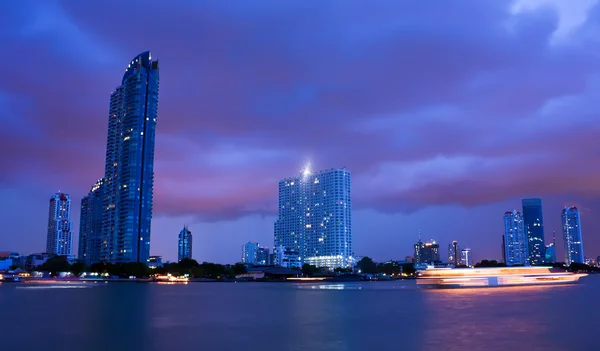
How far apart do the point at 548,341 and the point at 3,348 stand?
136ft

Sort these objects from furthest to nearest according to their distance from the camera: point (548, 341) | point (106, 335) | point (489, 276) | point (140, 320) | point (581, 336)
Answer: point (489, 276), point (140, 320), point (106, 335), point (581, 336), point (548, 341)

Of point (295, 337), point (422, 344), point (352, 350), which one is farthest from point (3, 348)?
point (422, 344)

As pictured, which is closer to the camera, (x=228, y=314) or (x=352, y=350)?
(x=352, y=350)

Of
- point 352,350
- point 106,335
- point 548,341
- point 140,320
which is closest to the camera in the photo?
point 352,350

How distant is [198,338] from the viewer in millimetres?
46219

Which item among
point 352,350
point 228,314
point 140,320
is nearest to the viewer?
point 352,350

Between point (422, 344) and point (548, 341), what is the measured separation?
1001 cm

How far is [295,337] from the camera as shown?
4672cm

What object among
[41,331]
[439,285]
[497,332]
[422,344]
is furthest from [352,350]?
[439,285]

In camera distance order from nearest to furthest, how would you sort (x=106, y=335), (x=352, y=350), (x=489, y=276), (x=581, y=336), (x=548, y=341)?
(x=352, y=350), (x=548, y=341), (x=581, y=336), (x=106, y=335), (x=489, y=276)

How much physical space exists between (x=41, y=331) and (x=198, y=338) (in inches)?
692

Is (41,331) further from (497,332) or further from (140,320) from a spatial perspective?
(497,332)

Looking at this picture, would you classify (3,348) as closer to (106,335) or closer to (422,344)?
(106,335)

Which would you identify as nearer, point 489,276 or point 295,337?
point 295,337
